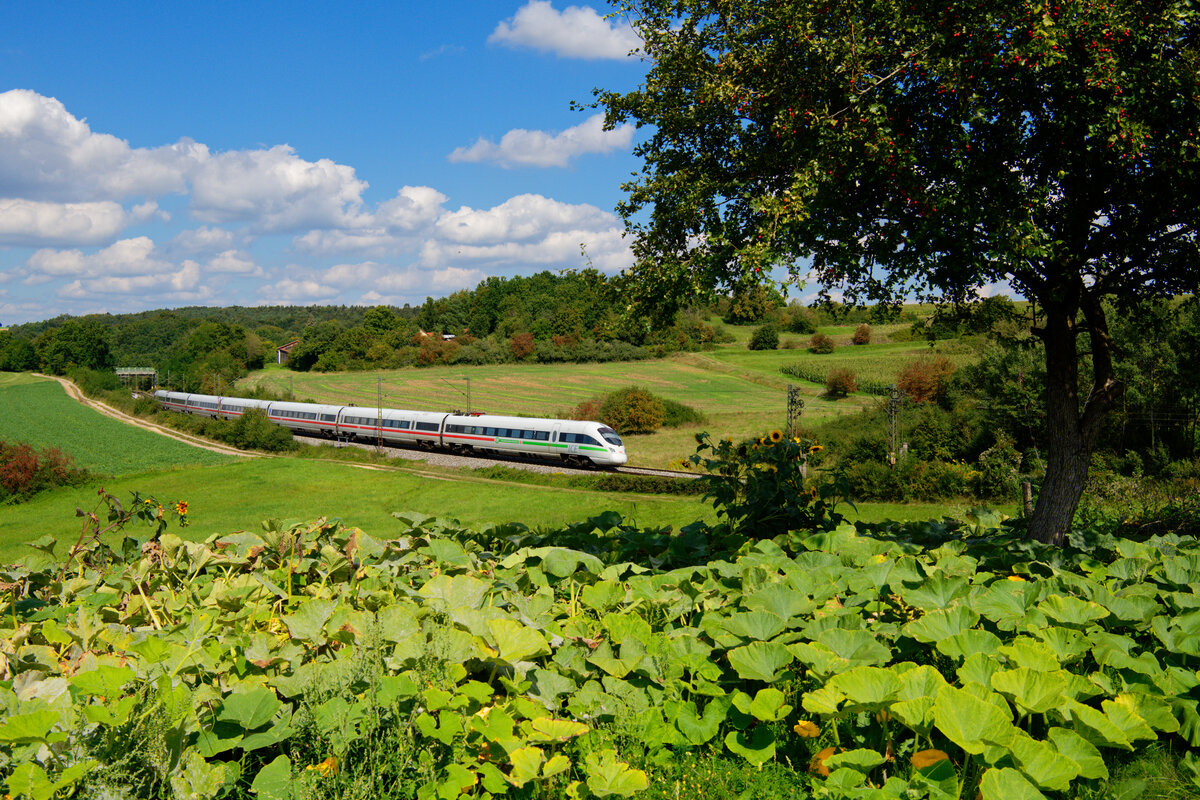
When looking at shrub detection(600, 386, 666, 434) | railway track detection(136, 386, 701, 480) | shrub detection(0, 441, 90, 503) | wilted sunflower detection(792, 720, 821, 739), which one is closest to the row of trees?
railway track detection(136, 386, 701, 480)

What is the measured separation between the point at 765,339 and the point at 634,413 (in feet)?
104

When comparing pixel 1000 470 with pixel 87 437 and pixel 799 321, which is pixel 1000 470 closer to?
pixel 799 321

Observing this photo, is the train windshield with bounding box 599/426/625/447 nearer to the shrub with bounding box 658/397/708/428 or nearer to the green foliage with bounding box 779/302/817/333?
the shrub with bounding box 658/397/708/428

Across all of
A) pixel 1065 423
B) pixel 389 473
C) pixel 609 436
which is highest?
pixel 1065 423

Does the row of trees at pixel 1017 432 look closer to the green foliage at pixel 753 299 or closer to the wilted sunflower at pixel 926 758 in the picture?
the green foliage at pixel 753 299

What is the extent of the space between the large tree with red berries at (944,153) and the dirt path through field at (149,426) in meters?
42.4

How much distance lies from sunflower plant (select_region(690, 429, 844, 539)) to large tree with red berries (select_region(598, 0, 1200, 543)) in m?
1.43

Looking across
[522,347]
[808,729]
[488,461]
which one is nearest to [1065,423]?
[808,729]

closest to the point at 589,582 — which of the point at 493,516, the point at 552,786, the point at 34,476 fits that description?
the point at 552,786

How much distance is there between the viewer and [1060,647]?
2.48 m

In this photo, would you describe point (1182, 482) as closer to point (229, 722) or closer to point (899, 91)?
point (899, 91)

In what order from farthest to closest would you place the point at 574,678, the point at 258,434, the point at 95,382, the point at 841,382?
the point at 95,382
the point at 841,382
the point at 258,434
the point at 574,678

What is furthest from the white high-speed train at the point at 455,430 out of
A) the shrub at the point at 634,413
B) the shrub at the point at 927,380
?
the shrub at the point at 927,380

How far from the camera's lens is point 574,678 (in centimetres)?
246
